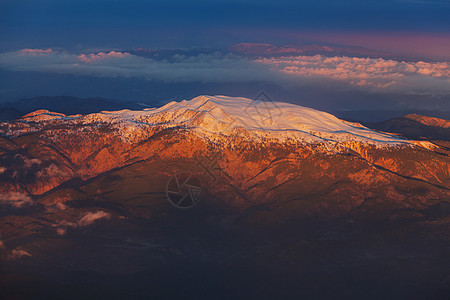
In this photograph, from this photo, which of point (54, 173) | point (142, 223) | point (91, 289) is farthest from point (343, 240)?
point (54, 173)

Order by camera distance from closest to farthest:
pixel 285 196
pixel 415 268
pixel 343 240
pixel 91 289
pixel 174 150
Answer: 1. pixel 91 289
2. pixel 415 268
3. pixel 343 240
4. pixel 285 196
5. pixel 174 150

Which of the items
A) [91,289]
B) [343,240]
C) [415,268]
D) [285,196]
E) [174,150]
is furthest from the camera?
[174,150]

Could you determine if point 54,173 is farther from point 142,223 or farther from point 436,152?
point 436,152

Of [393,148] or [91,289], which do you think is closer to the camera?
[91,289]

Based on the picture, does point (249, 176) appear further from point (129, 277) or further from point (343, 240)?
point (129, 277)

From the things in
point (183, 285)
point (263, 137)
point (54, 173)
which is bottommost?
point (183, 285)

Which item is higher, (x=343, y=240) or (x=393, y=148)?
(x=393, y=148)
